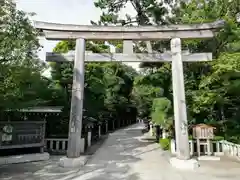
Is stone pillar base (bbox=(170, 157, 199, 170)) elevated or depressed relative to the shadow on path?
elevated

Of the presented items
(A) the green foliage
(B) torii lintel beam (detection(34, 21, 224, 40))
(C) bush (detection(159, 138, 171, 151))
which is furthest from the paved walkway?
(B) torii lintel beam (detection(34, 21, 224, 40))

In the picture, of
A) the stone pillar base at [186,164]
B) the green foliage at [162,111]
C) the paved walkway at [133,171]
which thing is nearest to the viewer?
the paved walkway at [133,171]

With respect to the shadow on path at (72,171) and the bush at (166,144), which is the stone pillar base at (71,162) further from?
the bush at (166,144)

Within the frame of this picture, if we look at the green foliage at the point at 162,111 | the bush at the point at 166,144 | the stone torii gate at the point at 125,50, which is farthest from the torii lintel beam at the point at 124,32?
the bush at the point at 166,144

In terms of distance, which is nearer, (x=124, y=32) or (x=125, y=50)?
(x=124, y=32)

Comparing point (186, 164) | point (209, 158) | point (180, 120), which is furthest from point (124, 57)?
point (209, 158)

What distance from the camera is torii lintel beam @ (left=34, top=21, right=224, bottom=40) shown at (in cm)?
896

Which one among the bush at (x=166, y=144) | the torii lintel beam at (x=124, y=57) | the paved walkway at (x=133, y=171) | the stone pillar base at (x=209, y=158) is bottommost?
the paved walkway at (x=133, y=171)

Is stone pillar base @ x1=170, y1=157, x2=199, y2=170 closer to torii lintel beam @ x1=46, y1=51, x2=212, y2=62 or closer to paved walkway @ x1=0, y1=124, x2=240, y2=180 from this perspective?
paved walkway @ x1=0, y1=124, x2=240, y2=180

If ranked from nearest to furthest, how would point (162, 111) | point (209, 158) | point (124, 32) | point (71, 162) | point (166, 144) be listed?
point (71, 162), point (124, 32), point (209, 158), point (162, 111), point (166, 144)

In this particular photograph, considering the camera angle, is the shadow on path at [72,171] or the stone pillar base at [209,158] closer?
the shadow on path at [72,171]

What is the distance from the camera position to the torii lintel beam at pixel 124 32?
896 cm

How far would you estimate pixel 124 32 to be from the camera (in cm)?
920

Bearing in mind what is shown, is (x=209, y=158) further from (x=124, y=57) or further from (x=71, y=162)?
(x=71, y=162)
